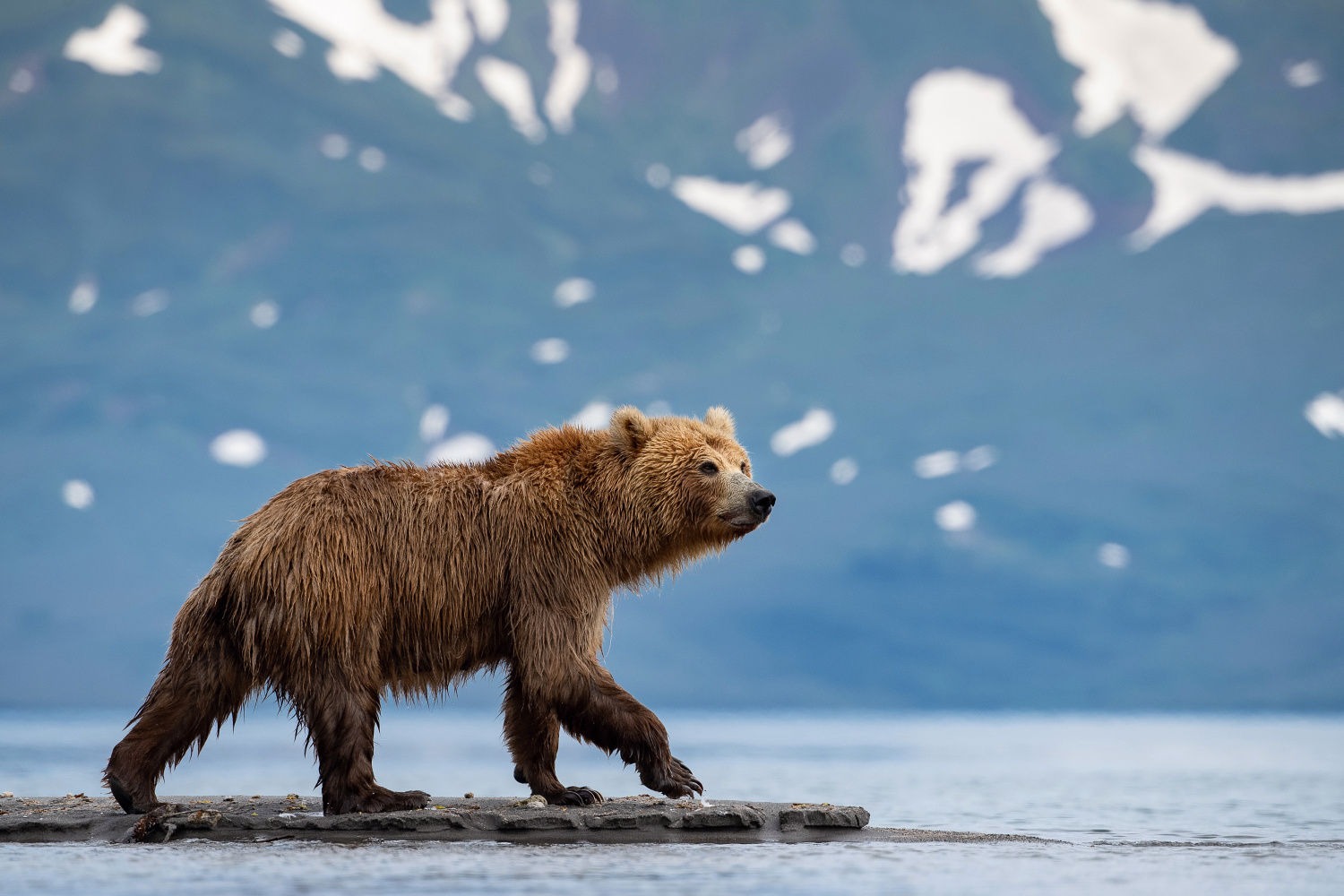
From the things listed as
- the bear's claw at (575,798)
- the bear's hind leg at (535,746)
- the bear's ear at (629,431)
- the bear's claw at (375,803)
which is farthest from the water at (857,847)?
the bear's ear at (629,431)

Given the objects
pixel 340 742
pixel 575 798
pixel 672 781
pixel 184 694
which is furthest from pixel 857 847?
pixel 184 694

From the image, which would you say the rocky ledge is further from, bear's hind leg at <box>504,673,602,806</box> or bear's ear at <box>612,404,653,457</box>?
bear's ear at <box>612,404,653,457</box>

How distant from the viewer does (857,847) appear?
427 inches

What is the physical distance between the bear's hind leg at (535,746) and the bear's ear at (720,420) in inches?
113

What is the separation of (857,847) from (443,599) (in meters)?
3.73

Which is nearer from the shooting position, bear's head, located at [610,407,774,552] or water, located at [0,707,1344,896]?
water, located at [0,707,1344,896]

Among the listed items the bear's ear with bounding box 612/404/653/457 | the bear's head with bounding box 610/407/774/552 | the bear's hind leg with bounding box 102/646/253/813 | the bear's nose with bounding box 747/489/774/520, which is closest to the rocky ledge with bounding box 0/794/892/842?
the bear's hind leg with bounding box 102/646/253/813

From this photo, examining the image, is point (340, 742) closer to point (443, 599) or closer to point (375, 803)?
point (375, 803)

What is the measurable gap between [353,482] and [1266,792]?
1529cm

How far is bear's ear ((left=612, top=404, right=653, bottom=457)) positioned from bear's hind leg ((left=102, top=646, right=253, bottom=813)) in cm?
353

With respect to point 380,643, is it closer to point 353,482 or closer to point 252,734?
point 353,482

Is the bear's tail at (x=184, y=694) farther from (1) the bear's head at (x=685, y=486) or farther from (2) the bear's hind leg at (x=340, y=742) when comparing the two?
(1) the bear's head at (x=685, y=486)

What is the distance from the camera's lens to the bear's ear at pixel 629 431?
12.0 m

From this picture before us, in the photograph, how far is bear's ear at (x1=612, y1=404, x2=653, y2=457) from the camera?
39.3 feet
